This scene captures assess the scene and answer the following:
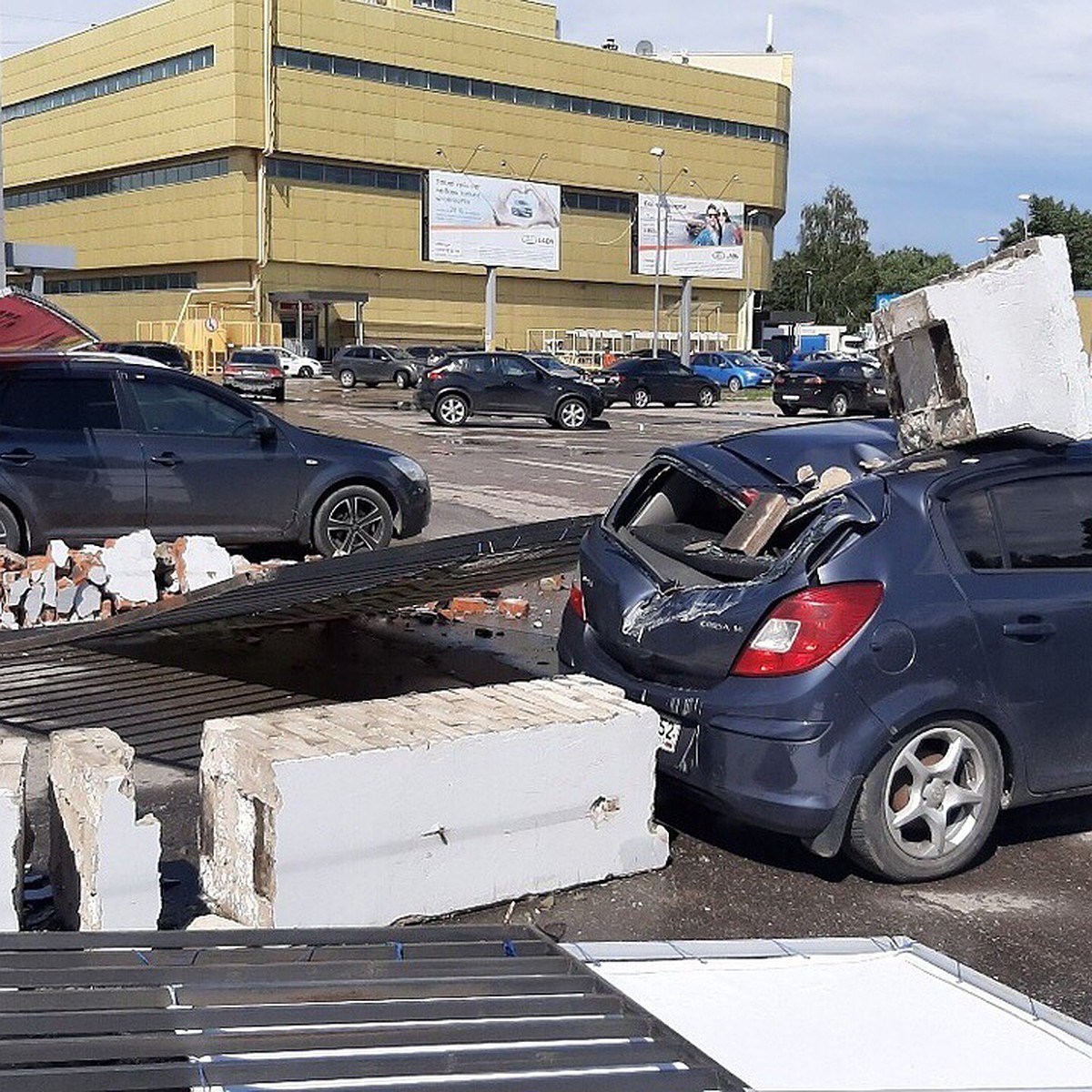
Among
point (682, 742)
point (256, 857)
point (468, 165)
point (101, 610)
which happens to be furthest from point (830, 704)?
point (468, 165)

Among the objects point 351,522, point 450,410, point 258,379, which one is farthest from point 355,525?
point 258,379

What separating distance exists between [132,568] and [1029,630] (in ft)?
20.2

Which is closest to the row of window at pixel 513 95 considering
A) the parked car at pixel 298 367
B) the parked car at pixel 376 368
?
the parked car at pixel 298 367

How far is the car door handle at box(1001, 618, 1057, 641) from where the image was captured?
4973 mm

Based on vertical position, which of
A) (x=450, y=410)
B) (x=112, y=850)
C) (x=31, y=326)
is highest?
(x=31, y=326)

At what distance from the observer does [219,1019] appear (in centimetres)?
253

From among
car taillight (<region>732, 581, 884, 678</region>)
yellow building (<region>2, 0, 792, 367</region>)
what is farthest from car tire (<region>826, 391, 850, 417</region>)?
car taillight (<region>732, 581, 884, 678</region>)

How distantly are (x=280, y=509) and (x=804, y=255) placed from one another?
108m

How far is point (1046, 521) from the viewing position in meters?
5.26

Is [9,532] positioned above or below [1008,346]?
below

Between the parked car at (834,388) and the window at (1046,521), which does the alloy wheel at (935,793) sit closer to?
the window at (1046,521)

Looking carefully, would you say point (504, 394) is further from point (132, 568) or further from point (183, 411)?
point (132, 568)

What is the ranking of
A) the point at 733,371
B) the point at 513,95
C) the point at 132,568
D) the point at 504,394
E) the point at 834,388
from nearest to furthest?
the point at 132,568 < the point at 504,394 < the point at 834,388 < the point at 733,371 < the point at 513,95

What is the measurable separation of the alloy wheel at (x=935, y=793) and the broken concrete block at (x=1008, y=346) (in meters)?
1.16
